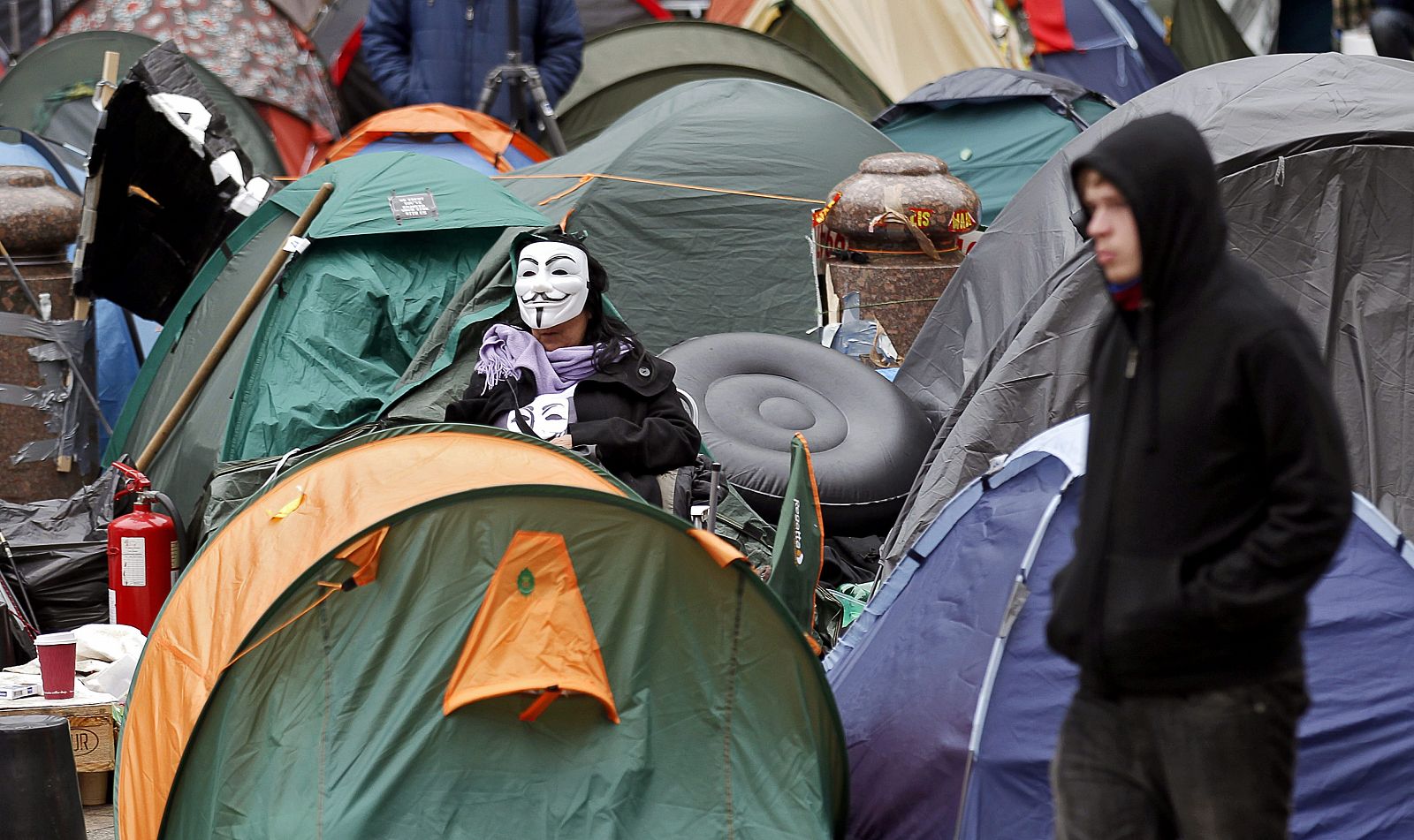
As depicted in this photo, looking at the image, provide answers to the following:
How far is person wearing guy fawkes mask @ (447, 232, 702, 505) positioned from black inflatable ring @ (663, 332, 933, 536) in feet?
2.79

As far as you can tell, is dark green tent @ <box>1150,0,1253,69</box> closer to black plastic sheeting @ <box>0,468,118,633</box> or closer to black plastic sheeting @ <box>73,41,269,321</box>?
black plastic sheeting @ <box>73,41,269,321</box>

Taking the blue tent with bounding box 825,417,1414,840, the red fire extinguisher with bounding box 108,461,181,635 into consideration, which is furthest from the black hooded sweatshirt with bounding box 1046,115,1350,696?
the red fire extinguisher with bounding box 108,461,181,635

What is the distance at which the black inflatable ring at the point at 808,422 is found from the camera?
6.57m

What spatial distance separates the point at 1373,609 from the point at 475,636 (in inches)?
83.6

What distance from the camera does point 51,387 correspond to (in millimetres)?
7004

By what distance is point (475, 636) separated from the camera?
4285mm

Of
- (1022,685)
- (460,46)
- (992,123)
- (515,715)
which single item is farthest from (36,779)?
(992,123)

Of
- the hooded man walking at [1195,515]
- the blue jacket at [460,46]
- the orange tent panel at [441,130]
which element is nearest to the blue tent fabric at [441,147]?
the orange tent panel at [441,130]

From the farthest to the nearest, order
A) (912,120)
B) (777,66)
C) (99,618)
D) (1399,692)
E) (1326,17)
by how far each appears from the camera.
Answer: (1326,17) → (777,66) → (912,120) → (99,618) → (1399,692)

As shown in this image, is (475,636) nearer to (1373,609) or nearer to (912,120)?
(1373,609)

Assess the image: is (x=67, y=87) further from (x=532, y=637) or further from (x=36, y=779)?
(x=532, y=637)

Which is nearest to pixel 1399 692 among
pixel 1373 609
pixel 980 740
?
pixel 1373 609

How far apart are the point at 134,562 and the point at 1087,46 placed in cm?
780

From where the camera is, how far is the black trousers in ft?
8.95
